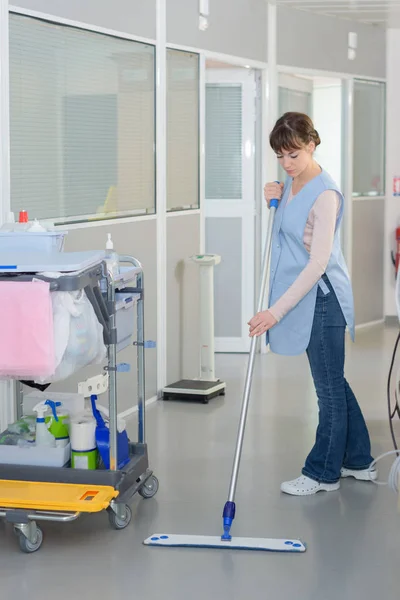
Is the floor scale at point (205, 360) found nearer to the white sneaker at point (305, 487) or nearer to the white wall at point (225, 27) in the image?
the white wall at point (225, 27)

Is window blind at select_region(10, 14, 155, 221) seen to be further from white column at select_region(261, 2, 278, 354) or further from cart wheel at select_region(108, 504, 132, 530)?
white column at select_region(261, 2, 278, 354)

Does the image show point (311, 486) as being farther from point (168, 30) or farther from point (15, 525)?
point (168, 30)

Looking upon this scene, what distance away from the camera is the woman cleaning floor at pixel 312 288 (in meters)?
3.61

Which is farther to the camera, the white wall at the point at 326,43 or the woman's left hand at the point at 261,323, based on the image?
the white wall at the point at 326,43

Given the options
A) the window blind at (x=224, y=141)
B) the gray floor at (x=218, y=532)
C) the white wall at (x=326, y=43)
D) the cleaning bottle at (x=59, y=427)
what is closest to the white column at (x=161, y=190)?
the gray floor at (x=218, y=532)

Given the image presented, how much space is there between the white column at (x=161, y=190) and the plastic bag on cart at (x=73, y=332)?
2329mm

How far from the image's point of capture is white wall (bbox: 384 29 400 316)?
27.6ft

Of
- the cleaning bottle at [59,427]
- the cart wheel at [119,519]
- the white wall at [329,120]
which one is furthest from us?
the white wall at [329,120]

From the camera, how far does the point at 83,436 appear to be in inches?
140

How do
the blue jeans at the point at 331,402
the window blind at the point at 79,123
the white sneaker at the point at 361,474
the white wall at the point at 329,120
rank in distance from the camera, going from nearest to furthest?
the blue jeans at the point at 331,402, the white sneaker at the point at 361,474, the window blind at the point at 79,123, the white wall at the point at 329,120

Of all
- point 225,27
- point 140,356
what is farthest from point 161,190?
point 140,356

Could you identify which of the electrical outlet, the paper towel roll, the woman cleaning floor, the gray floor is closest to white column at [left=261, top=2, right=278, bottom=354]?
the gray floor

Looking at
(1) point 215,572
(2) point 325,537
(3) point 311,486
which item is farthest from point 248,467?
(1) point 215,572

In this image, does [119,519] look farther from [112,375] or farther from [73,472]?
[112,375]
